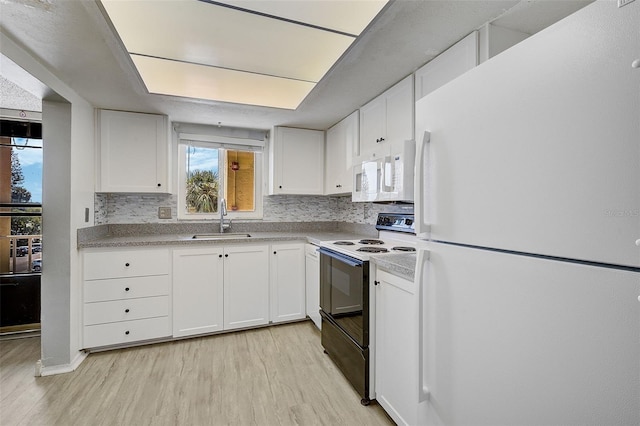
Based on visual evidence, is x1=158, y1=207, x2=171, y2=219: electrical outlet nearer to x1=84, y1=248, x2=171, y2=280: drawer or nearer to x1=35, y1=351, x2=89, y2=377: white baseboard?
x1=84, y1=248, x2=171, y2=280: drawer

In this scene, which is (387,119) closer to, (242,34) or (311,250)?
(242,34)

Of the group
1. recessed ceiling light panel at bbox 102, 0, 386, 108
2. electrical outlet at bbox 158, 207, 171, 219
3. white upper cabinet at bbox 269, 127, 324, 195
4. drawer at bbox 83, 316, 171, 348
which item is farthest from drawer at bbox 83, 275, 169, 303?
recessed ceiling light panel at bbox 102, 0, 386, 108

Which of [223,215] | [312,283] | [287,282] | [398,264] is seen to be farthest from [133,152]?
[398,264]

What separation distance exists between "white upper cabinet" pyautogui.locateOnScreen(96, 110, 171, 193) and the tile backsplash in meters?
0.29

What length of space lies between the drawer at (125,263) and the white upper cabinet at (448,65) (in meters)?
2.43

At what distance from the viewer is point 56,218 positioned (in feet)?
7.20

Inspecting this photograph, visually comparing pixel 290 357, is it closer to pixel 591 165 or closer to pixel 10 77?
pixel 591 165

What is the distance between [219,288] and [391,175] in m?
1.88

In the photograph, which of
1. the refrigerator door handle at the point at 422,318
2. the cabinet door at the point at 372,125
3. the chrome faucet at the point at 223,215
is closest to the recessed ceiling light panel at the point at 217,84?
the cabinet door at the point at 372,125

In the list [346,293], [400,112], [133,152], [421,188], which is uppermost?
[400,112]

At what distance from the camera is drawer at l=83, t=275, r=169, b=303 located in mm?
2414

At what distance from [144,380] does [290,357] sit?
1.04m

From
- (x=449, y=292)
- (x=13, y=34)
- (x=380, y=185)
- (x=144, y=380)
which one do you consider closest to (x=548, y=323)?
(x=449, y=292)

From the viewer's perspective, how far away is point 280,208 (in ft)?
11.8
